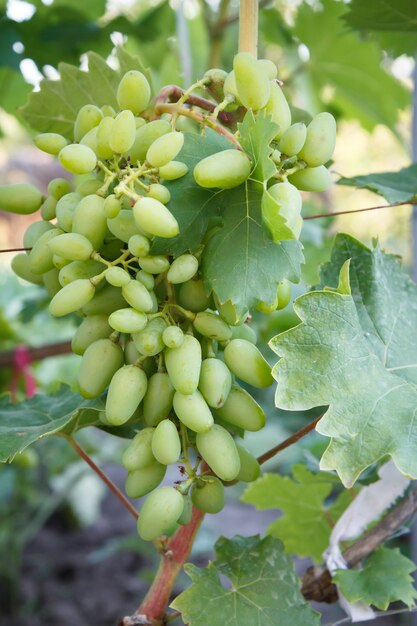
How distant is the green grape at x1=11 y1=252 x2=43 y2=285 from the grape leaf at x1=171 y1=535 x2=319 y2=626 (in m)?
0.28

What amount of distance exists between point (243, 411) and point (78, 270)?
0.17m

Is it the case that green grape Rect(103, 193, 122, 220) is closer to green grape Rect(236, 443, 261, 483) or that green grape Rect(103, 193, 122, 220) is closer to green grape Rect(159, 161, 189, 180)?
green grape Rect(159, 161, 189, 180)

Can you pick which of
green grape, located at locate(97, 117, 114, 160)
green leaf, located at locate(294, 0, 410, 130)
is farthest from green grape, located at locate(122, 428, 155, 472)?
green leaf, located at locate(294, 0, 410, 130)

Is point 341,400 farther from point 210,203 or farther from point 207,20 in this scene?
point 207,20

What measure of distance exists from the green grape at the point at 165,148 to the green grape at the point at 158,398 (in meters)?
0.16

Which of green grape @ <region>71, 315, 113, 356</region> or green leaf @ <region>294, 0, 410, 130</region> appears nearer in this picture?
green grape @ <region>71, 315, 113, 356</region>

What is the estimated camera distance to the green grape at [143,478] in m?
0.58

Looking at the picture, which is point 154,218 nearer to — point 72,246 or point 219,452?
point 72,246

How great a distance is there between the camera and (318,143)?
1.84 ft

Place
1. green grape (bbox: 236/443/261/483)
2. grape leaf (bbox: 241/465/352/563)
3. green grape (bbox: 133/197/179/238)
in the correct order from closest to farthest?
green grape (bbox: 133/197/179/238) < green grape (bbox: 236/443/261/483) < grape leaf (bbox: 241/465/352/563)

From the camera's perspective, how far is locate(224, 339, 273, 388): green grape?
577mm

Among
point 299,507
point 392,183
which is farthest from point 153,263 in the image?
point 299,507

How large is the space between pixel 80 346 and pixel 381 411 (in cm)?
24

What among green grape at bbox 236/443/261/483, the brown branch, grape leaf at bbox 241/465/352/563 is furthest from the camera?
grape leaf at bbox 241/465/352/563
